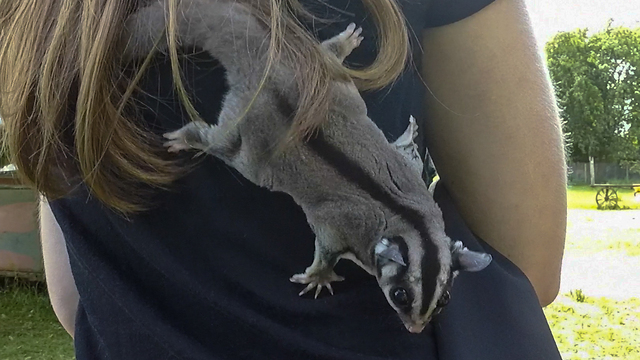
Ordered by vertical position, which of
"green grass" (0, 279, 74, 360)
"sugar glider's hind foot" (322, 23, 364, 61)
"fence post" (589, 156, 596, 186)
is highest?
"sugar glider's hind foot" (322, 23, 364, 61)

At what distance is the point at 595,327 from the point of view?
7.47 feet

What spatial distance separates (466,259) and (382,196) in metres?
0.07

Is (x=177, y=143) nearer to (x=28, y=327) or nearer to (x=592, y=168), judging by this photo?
(x=28, y=327)

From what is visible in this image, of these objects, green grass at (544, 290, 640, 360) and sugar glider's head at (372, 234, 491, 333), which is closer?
sugar glider's head at (372, 234, 491, 333)

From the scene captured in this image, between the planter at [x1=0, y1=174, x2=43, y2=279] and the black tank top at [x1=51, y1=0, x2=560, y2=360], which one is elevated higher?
the black tank top at [x1=51, y1=0, x2=560, y2=360]

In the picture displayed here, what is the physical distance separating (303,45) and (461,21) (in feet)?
0.40

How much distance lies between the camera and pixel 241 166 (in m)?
0.37

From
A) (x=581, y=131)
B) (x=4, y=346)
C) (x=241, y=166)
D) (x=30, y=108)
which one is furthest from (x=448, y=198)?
(x=581, y=131)

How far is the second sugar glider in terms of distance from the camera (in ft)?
1.19

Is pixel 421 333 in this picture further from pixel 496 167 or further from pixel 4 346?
pixel 4 346

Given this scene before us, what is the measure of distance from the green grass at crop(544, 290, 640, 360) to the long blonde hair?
1.96 meters

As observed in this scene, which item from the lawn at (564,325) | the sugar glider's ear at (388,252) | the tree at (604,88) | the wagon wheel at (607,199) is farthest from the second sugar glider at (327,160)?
the wagon wheel at (607,199)

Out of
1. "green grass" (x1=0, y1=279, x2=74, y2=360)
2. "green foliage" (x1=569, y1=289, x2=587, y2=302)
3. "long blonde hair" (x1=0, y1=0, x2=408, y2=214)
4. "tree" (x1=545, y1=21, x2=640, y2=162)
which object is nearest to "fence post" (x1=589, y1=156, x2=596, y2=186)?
"tree" (x1=545, y1=21, x2=640, y2=162)

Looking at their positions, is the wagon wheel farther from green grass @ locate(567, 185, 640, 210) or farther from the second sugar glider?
the second sugar glider
